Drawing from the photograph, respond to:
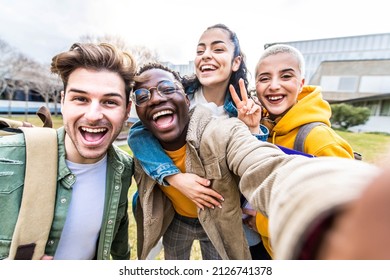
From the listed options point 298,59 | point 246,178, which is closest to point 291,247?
point 246,178

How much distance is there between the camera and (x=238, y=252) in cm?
122

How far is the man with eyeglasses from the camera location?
35cm

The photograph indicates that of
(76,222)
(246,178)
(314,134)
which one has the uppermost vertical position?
(314,134)

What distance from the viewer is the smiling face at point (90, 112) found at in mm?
1095

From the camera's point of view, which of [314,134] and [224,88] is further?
[224,88]

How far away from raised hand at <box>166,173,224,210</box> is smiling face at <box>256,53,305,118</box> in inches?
25.9

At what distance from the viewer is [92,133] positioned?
1.14 meters

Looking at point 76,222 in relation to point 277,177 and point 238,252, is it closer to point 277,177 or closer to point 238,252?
point 238,252

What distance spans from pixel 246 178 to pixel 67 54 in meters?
1.15

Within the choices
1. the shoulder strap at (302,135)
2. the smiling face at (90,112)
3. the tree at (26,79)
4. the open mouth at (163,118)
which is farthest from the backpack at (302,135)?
the tree at (26,79)

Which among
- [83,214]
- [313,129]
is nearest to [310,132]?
[313,129]

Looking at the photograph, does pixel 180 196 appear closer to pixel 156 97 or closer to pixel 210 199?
pixel 210 199

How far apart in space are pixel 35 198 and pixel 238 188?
1042mm
